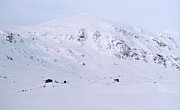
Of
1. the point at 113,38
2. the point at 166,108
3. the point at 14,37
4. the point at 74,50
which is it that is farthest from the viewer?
the point at 113,38

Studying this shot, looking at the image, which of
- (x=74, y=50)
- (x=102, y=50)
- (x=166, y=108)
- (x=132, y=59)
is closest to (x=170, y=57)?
(x=132, y=59)

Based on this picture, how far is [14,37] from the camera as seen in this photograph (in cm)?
9544

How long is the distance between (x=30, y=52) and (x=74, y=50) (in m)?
16.1

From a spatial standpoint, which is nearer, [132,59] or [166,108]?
[166,108]

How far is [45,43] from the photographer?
340 ft

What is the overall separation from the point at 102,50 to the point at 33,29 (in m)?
27.3

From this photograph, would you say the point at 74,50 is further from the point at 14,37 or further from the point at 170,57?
the point at 170,57

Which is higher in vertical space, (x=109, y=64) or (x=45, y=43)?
(x=45, y=43)

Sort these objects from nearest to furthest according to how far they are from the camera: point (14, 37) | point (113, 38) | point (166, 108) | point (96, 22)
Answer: point (166, 108), point (14, 37), point (113, 38), point (96, 22)

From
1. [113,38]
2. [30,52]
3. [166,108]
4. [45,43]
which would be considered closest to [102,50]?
[113,38]

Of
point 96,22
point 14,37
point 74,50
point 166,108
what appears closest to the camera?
point 166,108

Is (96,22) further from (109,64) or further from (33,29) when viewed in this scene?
(109,64)

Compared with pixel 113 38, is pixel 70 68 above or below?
below

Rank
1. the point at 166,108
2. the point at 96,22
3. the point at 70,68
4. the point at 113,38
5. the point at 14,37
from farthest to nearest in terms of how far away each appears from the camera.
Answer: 1. the point at 96,22
2. the point at 113,38
3. the point at 14,37
4. the point at 70,68
5. the point at 166,108
